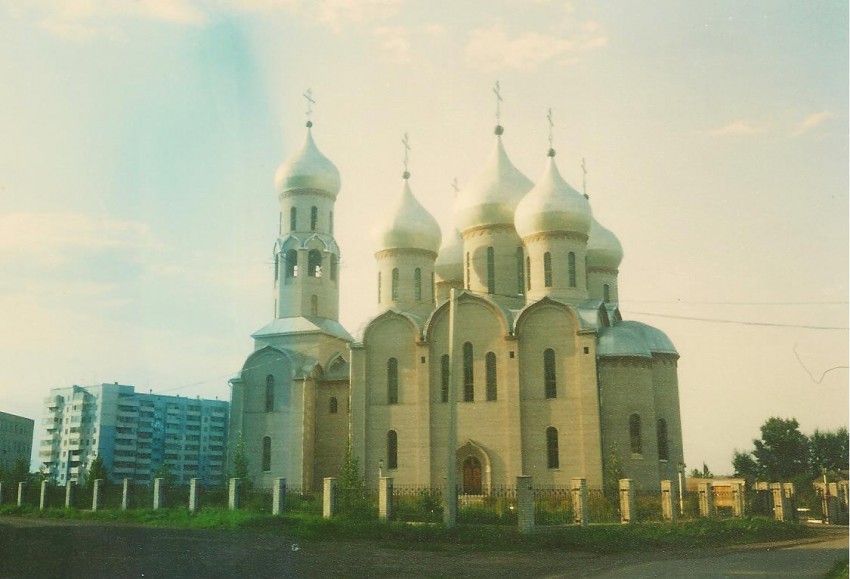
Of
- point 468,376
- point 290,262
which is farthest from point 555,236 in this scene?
point 290,262

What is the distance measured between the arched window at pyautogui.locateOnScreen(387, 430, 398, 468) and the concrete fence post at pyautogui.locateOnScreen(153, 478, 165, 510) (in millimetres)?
8452

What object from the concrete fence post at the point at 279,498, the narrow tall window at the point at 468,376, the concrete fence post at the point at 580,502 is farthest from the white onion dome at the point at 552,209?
the concrete fence post at the point at 279,498

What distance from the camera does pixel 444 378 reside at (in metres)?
30.8

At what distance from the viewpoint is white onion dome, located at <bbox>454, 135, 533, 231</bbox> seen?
109ft

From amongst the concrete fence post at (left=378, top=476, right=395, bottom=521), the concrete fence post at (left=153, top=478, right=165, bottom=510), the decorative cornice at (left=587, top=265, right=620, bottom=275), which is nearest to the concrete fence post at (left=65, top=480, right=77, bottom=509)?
the concrete fence post at (left=153, top=478, right=165, bottom=510)

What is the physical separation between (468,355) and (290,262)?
1064 centimetres

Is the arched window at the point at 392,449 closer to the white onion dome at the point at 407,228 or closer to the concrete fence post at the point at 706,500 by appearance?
the white onion dome at the point at 407,228

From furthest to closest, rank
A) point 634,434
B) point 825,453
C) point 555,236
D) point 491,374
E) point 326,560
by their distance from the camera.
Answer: point 825,453 < point 555,236 < point 491,374 < point 634,434 < point 326,560

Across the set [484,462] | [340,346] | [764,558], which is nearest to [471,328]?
[484,462]

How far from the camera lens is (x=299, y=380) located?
3428 cm

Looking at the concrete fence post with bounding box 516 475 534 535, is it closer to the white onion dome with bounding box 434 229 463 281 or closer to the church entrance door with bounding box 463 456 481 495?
the church entrance door with bounding box 463 456 481 495

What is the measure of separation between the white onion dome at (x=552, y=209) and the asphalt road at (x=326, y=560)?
48.8 ft

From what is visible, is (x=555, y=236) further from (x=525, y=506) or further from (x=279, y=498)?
(x=279, y=498)

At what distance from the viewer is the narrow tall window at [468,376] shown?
30.2 metres
